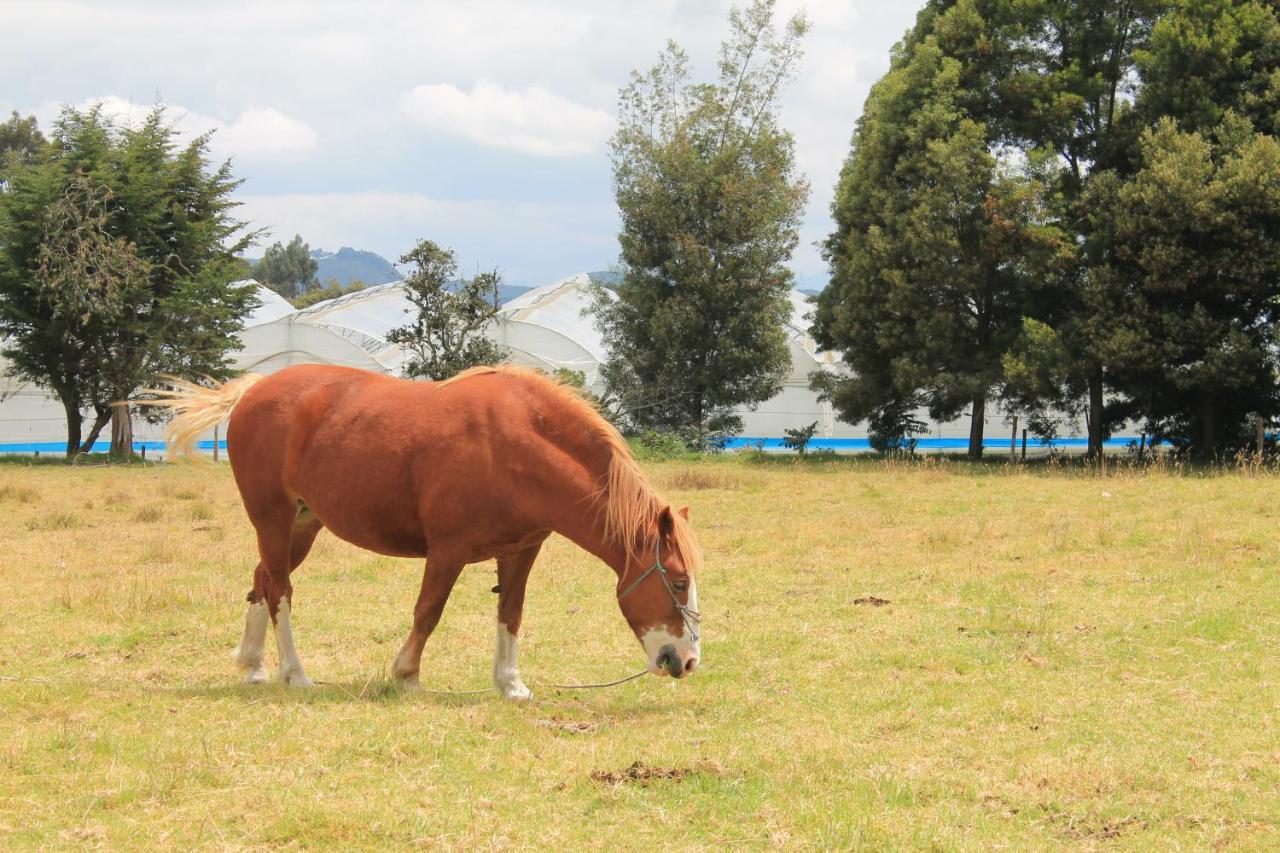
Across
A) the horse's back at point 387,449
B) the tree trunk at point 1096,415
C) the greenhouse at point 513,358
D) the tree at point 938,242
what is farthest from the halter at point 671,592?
the greenhouse at point 513,358

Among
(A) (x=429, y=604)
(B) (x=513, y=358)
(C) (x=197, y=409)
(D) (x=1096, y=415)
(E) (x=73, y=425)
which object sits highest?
(B) (x=513, y=358)

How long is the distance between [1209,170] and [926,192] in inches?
217

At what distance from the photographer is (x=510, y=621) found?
22.0ft

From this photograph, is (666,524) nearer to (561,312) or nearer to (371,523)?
(371,523)

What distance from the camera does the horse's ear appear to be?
6.19 metres

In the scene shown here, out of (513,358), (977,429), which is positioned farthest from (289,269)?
(977,429)

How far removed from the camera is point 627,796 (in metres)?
4.80

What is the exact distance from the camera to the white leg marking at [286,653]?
6.75 metres

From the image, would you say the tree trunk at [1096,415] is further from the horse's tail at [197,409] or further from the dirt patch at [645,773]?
the dirt patch at [645,773]

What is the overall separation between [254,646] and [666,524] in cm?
273

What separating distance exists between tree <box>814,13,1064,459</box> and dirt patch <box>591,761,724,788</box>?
64.6 feet

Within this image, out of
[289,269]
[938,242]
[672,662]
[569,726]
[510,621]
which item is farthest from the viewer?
[289,269]

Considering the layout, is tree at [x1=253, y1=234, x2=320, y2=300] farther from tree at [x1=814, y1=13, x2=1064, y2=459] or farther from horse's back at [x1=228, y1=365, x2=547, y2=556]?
horse's back at [x1=228, y1=365, x2=547, y2=556]

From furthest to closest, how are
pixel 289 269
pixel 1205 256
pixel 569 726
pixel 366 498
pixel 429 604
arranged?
1. pixel 289 269
2. pixel 1205 256
3. pixel 366 498
4. pixel 429 604
5. pixel 569 726
